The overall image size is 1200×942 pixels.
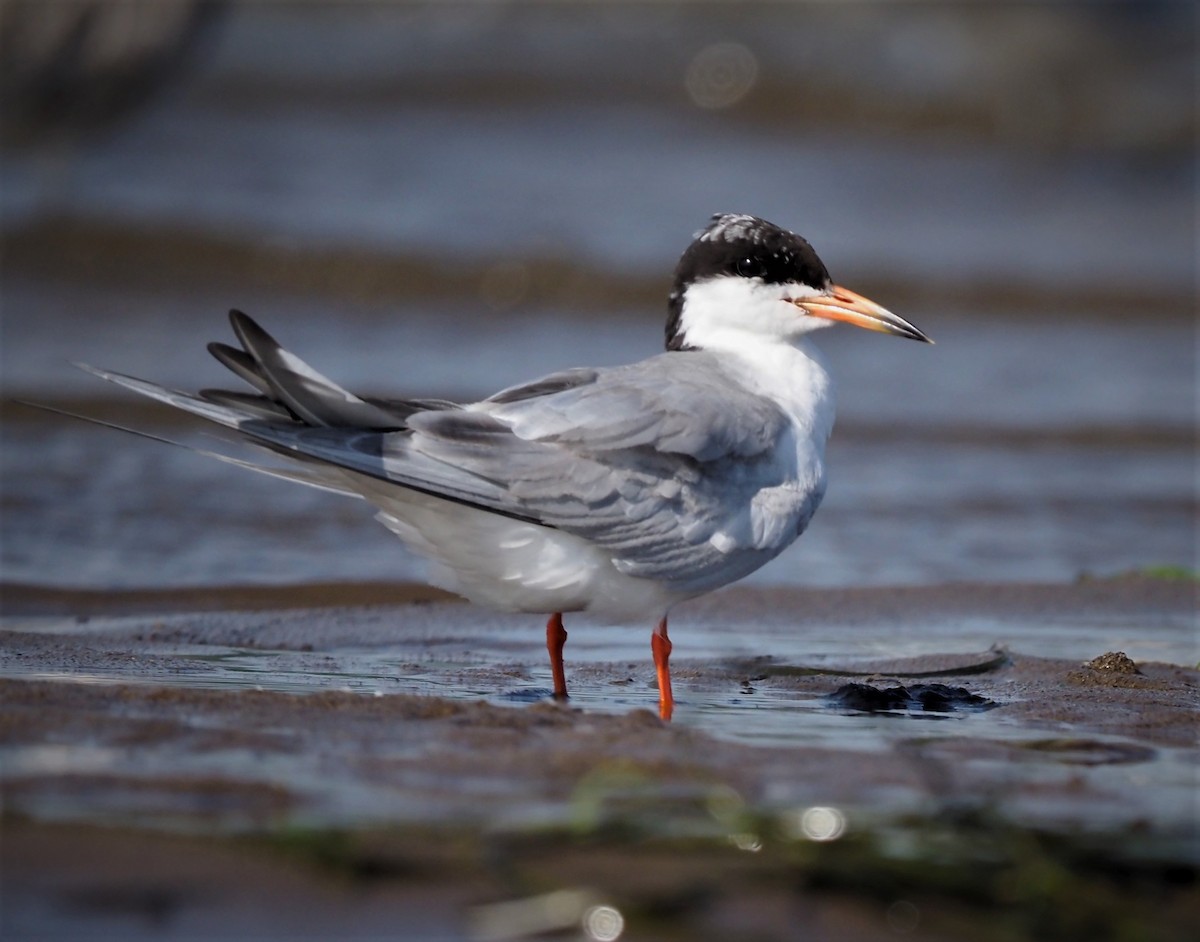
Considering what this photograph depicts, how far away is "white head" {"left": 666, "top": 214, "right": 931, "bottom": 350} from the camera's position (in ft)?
14.3

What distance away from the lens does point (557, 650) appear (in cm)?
405

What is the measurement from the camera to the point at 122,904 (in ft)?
7.94

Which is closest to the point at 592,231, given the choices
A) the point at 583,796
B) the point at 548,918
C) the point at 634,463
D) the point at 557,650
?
the point at 557,650

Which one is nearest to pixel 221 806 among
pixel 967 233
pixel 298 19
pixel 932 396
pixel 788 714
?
pixel 788 714

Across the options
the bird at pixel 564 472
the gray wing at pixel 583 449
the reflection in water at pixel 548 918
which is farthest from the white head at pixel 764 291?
the reflection in water at pixel 548 918

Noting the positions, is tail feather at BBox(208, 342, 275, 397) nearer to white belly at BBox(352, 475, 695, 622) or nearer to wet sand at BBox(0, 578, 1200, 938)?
white belly at BBox(352, 475, 695, 622)

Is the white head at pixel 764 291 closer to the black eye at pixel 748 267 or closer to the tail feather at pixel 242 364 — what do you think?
the black eye at pixel 748 267

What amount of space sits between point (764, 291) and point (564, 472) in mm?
914

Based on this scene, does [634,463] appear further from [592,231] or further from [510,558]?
[592,231]

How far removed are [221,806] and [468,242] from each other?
31.4ft

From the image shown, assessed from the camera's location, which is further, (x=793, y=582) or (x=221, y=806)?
(x=793, y=582)

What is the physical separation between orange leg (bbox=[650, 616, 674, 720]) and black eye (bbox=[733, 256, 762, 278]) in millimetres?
950

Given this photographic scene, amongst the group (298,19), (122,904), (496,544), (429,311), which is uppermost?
(298,19)

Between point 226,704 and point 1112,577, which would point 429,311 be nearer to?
point 1112,577
